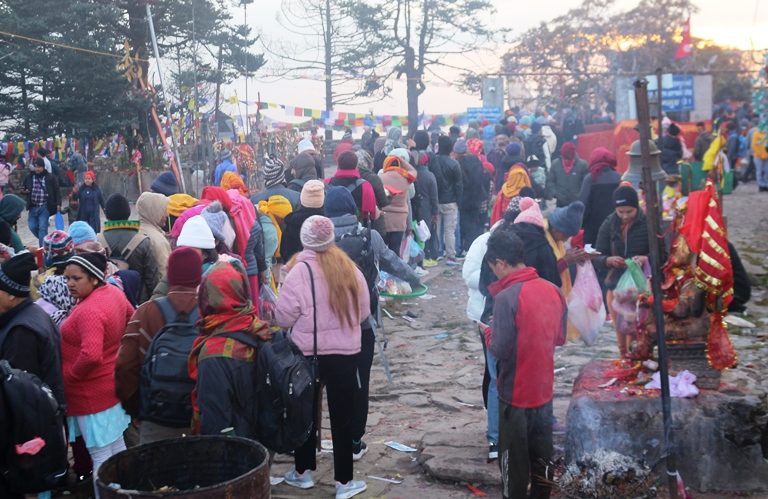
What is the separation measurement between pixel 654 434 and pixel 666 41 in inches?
1650

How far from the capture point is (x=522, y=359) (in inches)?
195

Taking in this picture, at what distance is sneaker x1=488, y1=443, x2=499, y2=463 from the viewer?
649 cm

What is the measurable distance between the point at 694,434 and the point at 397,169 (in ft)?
23.1

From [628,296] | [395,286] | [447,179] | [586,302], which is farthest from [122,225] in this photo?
[447,179]

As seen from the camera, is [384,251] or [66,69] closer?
[384,251]

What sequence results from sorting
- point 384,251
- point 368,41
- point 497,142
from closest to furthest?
point 384,251, point 497,142, point 368,41

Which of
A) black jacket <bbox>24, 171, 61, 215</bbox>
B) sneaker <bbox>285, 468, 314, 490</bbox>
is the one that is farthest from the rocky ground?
black jacket <bbox>24, 171, 61, 215</bbox>

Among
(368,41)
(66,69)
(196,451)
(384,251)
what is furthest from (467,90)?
(196,451)

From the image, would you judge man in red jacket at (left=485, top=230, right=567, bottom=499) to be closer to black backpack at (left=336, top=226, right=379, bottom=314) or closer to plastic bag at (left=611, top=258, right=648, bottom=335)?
black backpack at (left=336, top=226, right=379, bottom=314)

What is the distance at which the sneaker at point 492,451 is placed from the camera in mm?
6488

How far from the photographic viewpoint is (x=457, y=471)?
20.9ft

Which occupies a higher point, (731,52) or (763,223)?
(731,52)

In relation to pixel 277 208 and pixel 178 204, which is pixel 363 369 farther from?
pixel 277 208

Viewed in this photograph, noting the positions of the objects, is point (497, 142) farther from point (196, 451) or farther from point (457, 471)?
point (196, 451)
